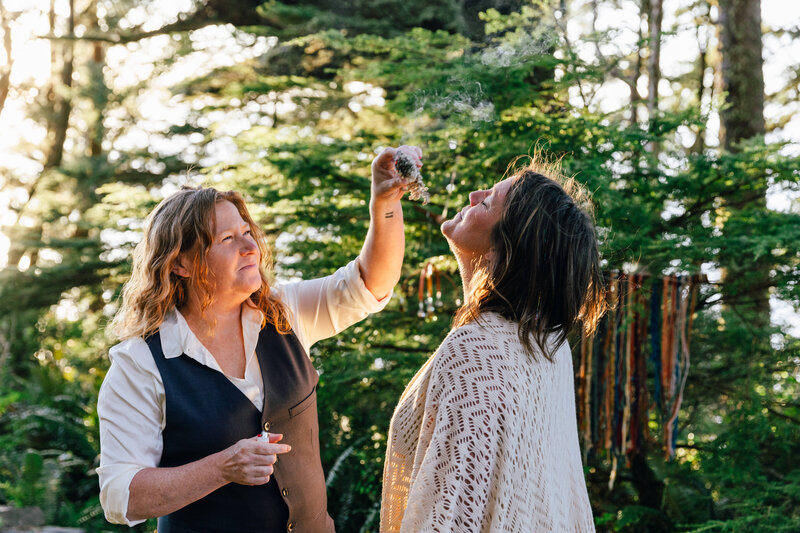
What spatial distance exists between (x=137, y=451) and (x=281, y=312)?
51cm

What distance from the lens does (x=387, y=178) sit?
1.75 meters

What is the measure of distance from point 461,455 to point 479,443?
0.04m

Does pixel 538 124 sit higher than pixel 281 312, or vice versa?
pixel 538 124

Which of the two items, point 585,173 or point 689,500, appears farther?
point 689,500

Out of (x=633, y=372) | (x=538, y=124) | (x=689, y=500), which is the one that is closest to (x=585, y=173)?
(x=538, y=124)

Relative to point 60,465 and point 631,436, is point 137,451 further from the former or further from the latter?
point 60,465

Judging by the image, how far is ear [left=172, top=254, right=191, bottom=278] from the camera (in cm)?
174

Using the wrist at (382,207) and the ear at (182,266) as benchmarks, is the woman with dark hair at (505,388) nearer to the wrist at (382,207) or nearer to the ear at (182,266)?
the wrist at (382,207)

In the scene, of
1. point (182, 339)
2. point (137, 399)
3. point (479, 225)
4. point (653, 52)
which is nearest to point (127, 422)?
point (137, 399)

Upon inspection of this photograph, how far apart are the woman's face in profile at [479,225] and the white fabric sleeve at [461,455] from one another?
0.31 meters

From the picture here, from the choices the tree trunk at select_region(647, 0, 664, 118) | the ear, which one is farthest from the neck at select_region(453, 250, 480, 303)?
the tree trunk at select_region(647, 0, 664, 118)

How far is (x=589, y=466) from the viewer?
161 inches

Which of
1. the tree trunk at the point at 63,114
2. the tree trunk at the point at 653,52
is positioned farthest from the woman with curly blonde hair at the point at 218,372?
the tree trunk at the point at 63,114

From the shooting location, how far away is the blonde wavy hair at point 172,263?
1.71 metres
